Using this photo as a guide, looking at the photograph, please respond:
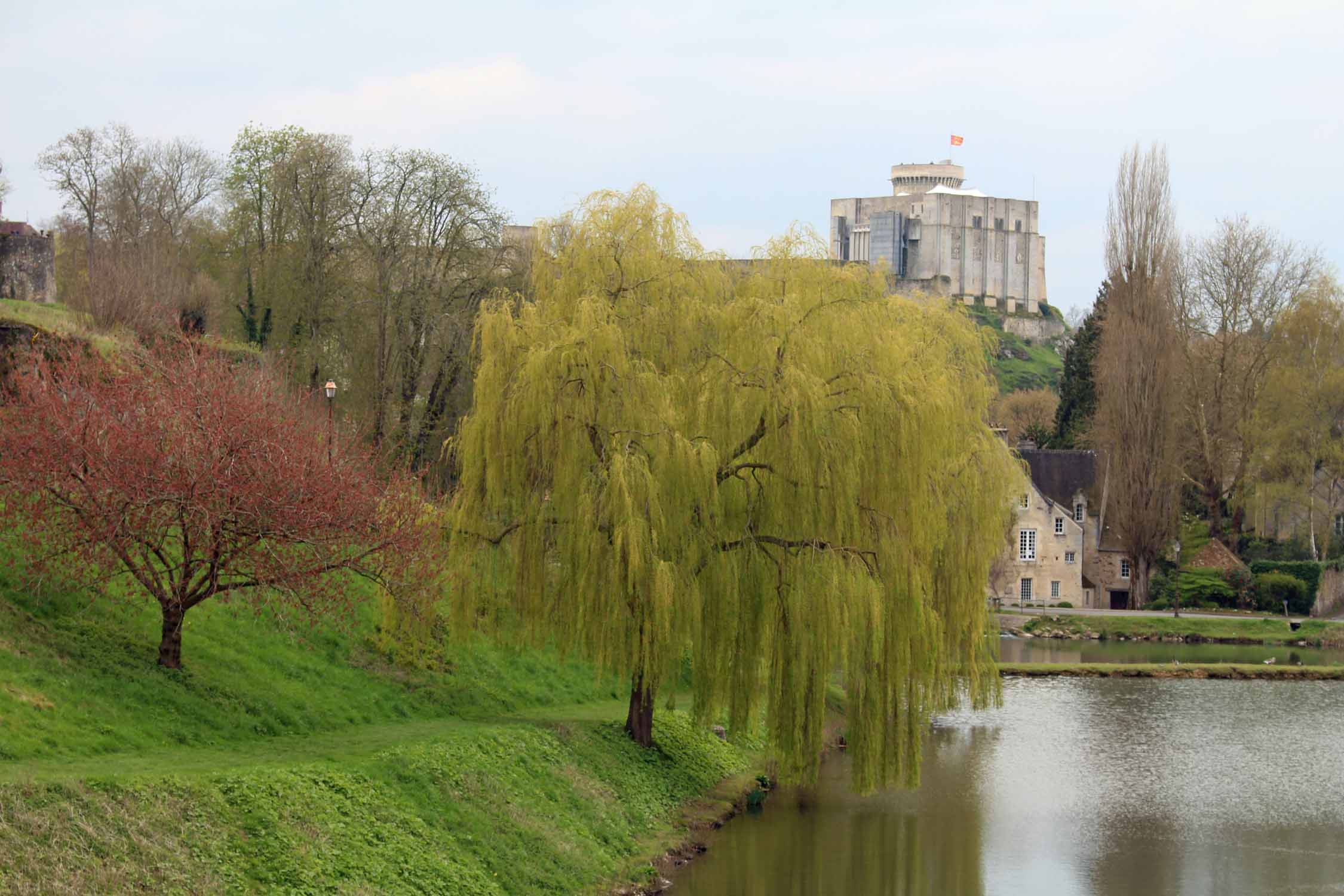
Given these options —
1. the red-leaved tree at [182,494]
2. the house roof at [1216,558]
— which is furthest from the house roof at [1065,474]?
the red-leaved tree at [182,494]

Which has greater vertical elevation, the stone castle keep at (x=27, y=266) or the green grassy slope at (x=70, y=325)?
the stone castle keep at (x=27, y=266)

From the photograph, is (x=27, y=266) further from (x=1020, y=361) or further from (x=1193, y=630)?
(x=1020, y=361)

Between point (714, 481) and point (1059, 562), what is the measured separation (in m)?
44.6

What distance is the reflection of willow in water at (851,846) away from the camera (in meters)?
17.8

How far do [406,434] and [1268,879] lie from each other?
77.9 ft

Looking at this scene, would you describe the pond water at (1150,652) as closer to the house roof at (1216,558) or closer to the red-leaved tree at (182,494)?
the house roof at (1216,558)

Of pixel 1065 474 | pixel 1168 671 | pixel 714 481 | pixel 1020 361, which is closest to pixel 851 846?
pixel 714 481

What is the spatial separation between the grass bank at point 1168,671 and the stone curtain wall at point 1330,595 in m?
16.0

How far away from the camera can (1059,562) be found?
6019 cm

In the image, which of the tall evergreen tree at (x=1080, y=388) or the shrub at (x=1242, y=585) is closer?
the shrub at (x=1242, y=585)

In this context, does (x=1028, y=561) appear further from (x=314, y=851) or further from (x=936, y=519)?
(x=314, y=851)

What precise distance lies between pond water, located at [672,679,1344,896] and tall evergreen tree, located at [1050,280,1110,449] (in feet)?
130

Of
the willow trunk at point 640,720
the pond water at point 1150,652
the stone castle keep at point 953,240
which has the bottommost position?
the pond water at point 1150,652

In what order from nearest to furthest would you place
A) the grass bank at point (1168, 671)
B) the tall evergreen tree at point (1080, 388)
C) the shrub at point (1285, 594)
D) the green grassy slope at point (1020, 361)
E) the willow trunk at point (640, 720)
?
the willow trunk at point (640, 720) → the grass bank at point (1168, 671) → the shrub at point (1285, 594) → the tall evergreen tree at point (1080, 388) → the green grassy slope at point (1020, 361)
